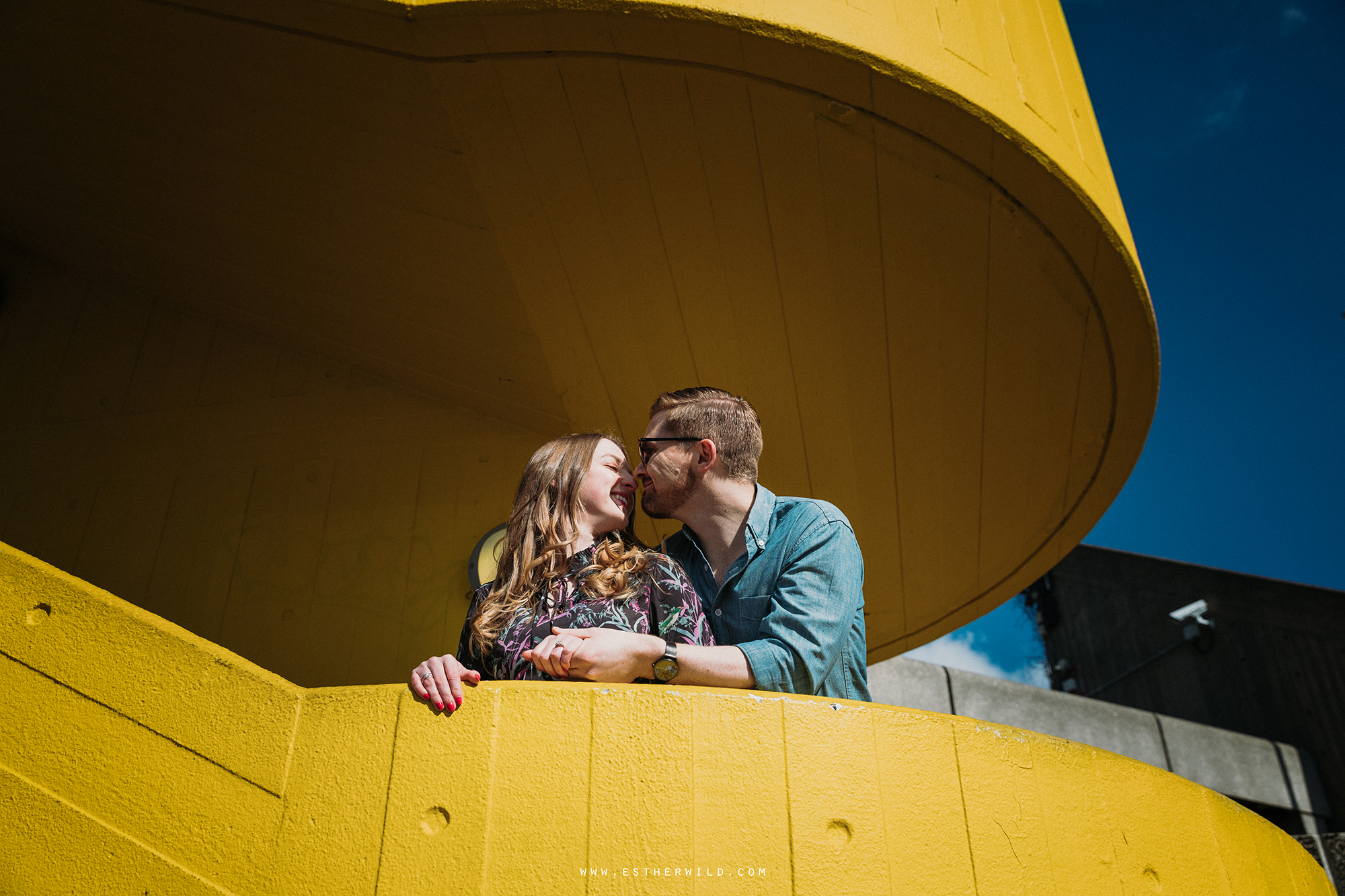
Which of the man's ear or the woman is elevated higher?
the man's ear

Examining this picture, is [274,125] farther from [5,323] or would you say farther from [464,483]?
[5,323]

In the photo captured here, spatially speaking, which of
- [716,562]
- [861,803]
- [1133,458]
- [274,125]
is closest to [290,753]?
[861,803]

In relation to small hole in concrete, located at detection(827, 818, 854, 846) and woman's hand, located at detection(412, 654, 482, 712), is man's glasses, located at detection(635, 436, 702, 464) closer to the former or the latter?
woman's hand, located at detection(412, 654, 482, 712)

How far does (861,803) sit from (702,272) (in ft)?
5.60

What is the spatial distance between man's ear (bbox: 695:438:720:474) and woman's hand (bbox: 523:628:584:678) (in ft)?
2.51

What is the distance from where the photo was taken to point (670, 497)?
250 centimetres

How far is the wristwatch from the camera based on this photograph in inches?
72.2

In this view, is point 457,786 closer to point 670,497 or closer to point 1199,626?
point 670,497

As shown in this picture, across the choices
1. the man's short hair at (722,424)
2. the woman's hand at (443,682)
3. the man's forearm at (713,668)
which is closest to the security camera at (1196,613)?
the man's short hair at (722,424)

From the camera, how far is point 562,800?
1.52 meters

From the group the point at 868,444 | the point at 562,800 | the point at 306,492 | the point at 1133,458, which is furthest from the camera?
the point at 306,492

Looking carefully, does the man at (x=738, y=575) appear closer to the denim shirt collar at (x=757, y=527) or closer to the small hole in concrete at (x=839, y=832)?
the denim shirt collar at (x=757, y=527)

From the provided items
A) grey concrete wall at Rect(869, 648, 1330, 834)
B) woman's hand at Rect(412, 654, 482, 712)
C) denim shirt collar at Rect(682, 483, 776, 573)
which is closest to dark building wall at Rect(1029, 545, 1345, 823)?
grey concrete wall at Rect(869, 648, 1330, 834)

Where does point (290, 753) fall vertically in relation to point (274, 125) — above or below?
below
